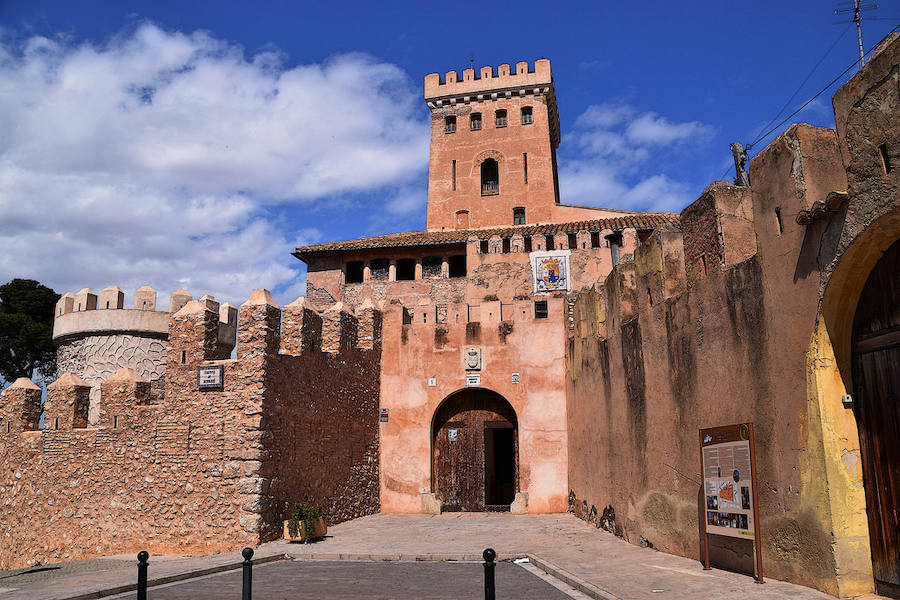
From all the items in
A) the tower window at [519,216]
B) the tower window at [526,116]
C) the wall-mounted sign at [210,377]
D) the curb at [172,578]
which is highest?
the tower window at [526,116]

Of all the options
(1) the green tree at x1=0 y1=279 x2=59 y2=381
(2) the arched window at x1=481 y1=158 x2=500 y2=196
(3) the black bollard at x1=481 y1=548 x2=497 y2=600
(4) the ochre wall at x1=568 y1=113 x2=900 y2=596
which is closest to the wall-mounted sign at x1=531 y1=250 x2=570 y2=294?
(2) the arched window at x1=481 y1=158 x2=500 y2=196

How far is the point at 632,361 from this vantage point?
11820 mm

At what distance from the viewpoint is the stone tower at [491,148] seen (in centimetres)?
3425

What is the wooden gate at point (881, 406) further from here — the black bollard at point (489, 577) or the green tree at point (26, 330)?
the green tree at point (26, 330)

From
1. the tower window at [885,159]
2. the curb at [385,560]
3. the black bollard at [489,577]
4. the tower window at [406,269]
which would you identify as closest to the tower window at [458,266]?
the tower window at [406,269]

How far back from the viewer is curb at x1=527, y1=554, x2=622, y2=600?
7410mm

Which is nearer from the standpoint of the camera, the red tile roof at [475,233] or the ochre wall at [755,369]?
the ochre wall at [755,369]

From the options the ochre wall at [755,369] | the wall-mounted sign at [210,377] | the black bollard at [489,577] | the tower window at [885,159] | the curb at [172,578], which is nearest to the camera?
the black bollard at [489,577]

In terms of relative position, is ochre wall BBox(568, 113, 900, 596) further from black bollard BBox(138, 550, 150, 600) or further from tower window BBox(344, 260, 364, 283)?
tower window BBox(344, 260, 364, 283)

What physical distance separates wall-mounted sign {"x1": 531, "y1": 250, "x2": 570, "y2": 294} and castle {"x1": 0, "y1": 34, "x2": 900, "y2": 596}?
0.27ft

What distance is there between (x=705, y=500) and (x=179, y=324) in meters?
10.2

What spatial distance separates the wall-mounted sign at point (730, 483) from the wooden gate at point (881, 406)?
47.4 inches

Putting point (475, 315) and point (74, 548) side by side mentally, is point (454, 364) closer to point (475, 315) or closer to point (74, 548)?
point (475, 315)

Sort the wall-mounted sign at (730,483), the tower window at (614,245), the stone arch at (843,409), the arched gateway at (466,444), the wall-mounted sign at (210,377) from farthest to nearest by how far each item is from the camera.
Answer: the tower window at (614,245), the arched gateway at (466,444), the wall-mounted sign at (210,377), the wall-mounted sign at (730,483), the stone arch at (843,409)
